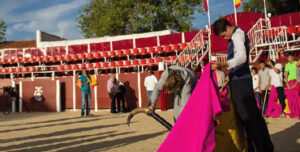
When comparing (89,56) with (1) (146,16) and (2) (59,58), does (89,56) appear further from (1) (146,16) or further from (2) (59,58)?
(1) (146,16)

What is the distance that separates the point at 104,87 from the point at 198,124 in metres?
11.2

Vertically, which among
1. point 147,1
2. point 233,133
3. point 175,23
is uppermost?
point 147,1

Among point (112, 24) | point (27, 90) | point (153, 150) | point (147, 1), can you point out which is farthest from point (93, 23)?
point (153, 150)

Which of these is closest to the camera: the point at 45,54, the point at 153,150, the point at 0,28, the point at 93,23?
the point at 153,150

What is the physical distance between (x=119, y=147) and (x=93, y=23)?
38098 millimetres

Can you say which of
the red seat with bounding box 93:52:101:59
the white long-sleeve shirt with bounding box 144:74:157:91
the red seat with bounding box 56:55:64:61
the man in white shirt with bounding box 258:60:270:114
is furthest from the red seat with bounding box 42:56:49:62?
the man in white shirt with bounding box 258:60:270:114

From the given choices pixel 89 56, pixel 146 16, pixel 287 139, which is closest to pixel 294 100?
pixel 287 139

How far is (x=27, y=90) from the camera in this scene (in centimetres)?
1475

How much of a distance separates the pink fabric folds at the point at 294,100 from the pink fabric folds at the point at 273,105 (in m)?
0.36

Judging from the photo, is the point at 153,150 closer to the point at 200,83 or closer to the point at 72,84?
the point at 200,83

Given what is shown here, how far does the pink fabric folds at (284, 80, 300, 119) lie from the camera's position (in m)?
7.15

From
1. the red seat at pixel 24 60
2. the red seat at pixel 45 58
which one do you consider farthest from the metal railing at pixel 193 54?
the red seat at pixel 24 60

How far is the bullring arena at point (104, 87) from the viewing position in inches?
206

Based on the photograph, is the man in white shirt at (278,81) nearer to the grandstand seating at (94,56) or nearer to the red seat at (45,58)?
the grandstand seating at (94,56)
